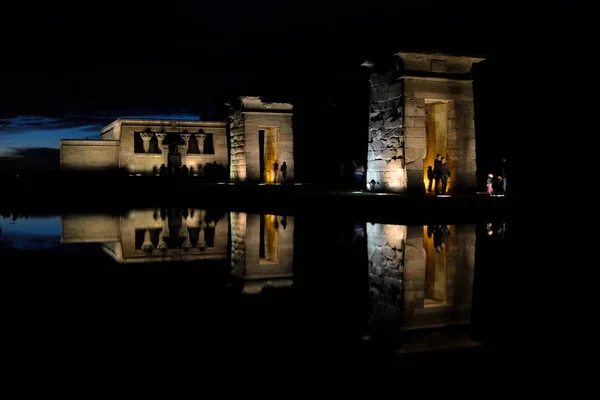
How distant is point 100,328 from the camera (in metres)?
4.75

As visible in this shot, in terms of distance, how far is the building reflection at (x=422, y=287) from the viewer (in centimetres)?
491

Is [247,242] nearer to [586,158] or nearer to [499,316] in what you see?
[499,316]

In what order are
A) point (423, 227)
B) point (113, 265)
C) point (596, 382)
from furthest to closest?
point (423, 227)
point (113, 265)
point (596, 382)

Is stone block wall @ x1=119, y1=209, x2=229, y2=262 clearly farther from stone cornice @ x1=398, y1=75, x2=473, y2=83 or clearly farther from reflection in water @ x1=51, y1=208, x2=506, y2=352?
stone cornice @ x1=398, y1=75, x2=473, y2=83

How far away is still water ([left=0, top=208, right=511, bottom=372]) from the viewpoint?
4504 mm

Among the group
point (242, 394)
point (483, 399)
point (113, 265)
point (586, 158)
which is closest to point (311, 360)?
point (242, 394)

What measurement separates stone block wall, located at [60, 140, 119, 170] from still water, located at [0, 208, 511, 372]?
34.4m

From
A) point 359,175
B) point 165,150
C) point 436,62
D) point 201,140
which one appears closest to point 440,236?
point 436,62

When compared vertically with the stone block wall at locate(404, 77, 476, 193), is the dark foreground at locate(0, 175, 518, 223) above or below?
below

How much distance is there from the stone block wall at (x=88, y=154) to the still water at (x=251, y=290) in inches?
1353

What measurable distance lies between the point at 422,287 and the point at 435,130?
16.8m

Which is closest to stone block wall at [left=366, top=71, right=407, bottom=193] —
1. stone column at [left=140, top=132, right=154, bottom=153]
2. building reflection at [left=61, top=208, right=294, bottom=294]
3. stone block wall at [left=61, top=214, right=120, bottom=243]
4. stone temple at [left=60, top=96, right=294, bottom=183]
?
building reflection at [left=61, top=208, right=294, bottom=294]

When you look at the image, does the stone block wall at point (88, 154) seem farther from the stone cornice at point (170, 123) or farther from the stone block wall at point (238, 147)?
the stone block wall at point (238, 147)

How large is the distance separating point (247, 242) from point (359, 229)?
3.37 metres
